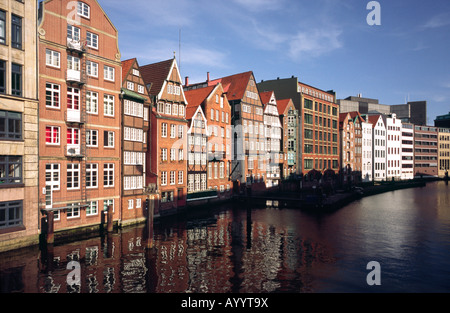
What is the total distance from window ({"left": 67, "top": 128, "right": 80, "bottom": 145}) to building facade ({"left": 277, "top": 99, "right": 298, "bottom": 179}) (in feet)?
171

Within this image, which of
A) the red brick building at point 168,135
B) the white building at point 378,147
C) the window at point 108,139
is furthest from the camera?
the white building at point 378,147

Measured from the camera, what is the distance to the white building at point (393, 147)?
123m

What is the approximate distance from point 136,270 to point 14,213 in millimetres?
12694

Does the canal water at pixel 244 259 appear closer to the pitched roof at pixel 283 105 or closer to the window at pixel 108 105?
the window at pixel 108 105

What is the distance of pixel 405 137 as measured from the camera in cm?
13225

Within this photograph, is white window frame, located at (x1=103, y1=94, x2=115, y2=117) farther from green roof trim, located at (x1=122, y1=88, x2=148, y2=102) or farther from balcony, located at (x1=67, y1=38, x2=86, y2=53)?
balcony, located at (x1=67, y1=38, x2=86, y2=53)

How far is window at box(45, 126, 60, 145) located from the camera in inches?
1230

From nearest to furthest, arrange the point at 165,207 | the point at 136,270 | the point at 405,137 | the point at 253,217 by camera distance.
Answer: the point at 136,270
the point at 165,207
the point at 253,217
the point at 405,137

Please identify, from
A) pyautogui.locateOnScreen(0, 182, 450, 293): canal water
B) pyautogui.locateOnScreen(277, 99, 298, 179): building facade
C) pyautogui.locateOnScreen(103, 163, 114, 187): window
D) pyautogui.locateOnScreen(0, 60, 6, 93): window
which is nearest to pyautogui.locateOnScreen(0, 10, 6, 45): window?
pyautogui.locateOnScreen(0, 60, 6, 93): window

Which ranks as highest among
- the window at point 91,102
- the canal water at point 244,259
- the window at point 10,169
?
the window at point 91,102

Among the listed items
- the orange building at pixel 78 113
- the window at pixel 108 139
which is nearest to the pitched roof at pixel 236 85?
the orange building at pixel 78 113

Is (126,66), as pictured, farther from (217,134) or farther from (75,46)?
(217,134)
